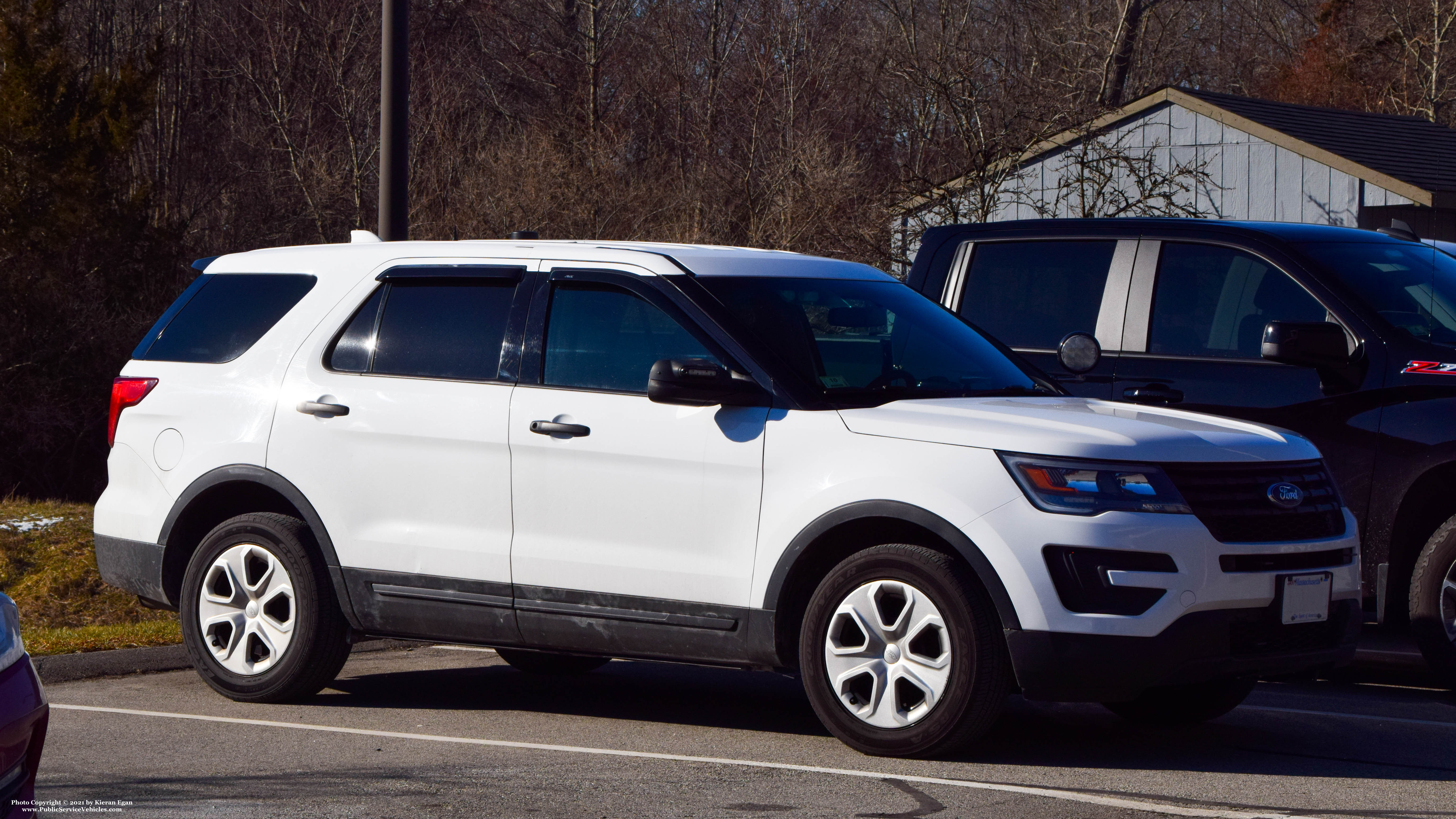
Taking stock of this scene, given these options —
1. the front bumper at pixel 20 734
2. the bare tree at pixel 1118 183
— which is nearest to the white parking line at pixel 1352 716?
the front bumper at pixel 20 734

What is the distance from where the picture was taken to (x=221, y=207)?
3494 centimetres

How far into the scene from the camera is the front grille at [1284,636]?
19.8 ft

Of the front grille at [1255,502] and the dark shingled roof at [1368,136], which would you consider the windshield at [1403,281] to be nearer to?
the front grille at [1255,502]

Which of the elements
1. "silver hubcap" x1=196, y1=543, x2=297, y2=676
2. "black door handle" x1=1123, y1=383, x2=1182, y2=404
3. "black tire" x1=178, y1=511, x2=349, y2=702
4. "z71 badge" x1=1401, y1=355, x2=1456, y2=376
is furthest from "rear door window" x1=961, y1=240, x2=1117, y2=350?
"silver hubcap" x1=196, y1=543, x2=297, y2=676

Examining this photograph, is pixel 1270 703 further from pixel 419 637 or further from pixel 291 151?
pixel 291 151

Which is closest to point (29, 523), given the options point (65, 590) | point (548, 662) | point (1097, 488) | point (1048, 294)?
point (65, 590)

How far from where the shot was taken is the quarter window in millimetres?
6812

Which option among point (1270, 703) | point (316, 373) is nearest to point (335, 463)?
point (316, 373)

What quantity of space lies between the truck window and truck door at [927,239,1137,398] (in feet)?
0.72

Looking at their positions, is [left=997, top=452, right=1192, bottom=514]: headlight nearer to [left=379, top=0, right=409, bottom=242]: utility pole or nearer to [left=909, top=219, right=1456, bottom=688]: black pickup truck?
[left=909, top=219, right=1456, bottom=688]: black pickup truck

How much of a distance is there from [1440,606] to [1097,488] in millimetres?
2584

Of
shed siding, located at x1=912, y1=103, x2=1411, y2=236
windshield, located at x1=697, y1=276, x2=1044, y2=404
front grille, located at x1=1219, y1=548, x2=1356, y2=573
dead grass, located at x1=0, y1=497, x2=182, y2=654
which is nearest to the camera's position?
front grille, located at x1=1219, y1=548, x2=1356, y2=573

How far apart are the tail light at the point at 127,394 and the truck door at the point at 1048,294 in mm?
4038

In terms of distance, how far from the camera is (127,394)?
8008mm
